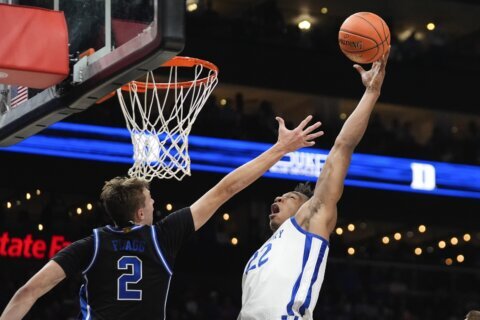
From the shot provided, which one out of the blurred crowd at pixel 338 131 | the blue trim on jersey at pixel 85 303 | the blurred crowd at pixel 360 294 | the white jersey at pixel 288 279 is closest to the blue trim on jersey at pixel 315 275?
the white jersey at pixel 288 279

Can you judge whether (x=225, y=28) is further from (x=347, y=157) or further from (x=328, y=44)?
(x=347, y=157)

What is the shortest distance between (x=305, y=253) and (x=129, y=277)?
3.01 feet

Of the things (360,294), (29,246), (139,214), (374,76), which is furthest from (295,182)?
(139,214)

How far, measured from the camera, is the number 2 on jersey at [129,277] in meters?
3.99

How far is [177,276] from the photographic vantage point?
49.9ft

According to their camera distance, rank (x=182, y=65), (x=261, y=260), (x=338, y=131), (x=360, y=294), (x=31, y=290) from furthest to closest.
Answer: (x=338, y=131), (x=360, y=294), (x=182, y=65), (x=261, y=260), (x=31, y=290)

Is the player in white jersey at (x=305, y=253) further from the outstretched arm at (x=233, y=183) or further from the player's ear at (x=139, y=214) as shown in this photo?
the player's ear at (x=139, y=214)

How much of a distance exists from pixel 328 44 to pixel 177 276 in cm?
483

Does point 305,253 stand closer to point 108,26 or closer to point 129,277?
point 129,277

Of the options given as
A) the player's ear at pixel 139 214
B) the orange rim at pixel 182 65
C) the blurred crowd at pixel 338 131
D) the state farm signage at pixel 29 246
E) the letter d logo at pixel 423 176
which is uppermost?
the orange rim at pixel 182 65

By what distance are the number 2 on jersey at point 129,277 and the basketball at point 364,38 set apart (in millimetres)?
1678

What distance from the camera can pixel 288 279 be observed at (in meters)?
4.47

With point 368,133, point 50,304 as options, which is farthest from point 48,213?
point 368,133

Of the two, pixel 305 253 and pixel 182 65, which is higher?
pixel 182 65
